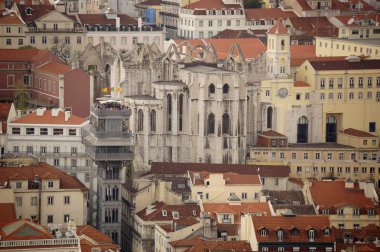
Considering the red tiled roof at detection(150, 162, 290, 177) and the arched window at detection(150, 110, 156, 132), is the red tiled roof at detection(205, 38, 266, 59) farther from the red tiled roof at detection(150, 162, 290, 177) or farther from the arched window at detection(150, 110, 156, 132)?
the red tiled roof at detection(150, 162, 290, 177)

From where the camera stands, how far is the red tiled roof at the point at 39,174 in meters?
150

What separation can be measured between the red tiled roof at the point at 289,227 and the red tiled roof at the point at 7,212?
484 inches

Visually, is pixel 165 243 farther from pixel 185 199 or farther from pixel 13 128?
pixel 13 128

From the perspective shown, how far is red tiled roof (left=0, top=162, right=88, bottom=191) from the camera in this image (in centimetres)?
14988

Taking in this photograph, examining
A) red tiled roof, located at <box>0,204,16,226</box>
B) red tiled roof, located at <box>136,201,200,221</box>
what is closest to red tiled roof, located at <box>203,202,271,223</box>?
red tiled roof, located at <box>136,201,200,221</box>

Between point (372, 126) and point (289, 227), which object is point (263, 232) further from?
point (372, 126)

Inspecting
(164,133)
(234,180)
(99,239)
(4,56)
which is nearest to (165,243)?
(99,239)

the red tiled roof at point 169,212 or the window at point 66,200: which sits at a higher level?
the window at point 66,200

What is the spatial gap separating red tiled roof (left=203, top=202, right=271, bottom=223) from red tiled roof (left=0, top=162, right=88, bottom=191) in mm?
6881

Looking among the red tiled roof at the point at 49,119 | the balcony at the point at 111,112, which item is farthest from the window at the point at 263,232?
the red tiled roof at the point at 49,119

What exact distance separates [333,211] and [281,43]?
1097 inches

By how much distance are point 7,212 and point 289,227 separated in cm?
1481

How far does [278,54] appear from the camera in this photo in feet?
579

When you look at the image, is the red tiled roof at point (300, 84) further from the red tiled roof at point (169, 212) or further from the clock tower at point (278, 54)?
the red tiled roof at point (169, 212)
